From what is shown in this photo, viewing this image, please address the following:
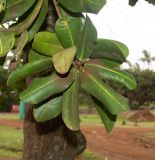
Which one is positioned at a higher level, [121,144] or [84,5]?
[84,5]

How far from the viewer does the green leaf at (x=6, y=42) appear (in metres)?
1.13

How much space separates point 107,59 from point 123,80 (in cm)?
7

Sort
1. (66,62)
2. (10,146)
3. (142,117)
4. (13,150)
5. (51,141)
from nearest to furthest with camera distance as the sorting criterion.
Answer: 1. (66,62)
2. (51,141)
3. (13,150)
4. (10,146)
5. (142,117)

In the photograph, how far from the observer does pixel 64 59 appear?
1059 mm

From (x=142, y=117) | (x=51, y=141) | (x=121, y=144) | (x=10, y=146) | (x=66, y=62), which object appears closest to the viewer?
(x=66, y=62)

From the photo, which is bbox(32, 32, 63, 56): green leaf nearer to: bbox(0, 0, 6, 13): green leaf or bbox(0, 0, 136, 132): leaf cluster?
bbox(0, 0, 136, 132): leaf cluster

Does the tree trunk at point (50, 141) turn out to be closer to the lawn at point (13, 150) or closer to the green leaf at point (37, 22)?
the green leaf at point (37, 22)

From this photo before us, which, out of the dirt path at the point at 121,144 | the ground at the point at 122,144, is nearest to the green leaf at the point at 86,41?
the ground at the point at 122,144

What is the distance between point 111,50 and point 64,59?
0.54 feet

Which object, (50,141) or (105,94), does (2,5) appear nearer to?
(105,94)

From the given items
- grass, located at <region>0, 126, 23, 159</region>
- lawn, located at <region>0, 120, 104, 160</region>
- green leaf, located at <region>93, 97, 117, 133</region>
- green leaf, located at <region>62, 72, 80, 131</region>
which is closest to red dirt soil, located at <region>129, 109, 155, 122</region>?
grass, located at <region>0, 126, 23, 159</region>

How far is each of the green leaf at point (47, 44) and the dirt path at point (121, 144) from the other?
7323mm

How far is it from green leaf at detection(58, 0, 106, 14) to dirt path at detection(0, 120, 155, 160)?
23.8 ft

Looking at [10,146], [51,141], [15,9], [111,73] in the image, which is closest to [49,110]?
[111,73]
